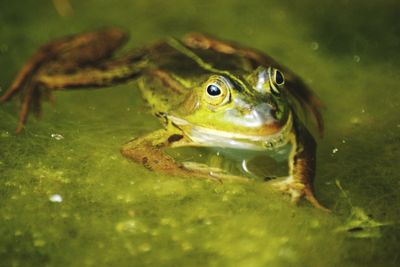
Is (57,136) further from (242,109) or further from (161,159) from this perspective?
(242,109)

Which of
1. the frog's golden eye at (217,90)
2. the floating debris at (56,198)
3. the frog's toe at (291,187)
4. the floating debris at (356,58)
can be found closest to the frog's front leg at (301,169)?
the frog's toe at (291,187)

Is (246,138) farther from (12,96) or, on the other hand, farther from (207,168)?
(12,96)

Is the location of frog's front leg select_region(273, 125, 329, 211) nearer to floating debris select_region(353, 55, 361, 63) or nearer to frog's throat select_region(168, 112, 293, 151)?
frog's throat select_region(168, 112, 293, 151)

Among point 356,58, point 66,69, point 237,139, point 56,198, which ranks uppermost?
point 356,58

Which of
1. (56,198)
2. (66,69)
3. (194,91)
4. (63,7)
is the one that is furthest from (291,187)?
(63,7)

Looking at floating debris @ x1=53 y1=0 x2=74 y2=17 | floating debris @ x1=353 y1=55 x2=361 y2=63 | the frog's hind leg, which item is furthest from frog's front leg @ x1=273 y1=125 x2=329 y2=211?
floating debris @ x1=53 y1=0 x2=74 y2=17

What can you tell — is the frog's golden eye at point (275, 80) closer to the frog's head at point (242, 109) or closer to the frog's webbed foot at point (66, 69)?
the frog's head at point (242, 109)

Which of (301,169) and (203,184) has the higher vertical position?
(301,169)

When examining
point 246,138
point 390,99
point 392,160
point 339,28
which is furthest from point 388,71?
point 246,138
